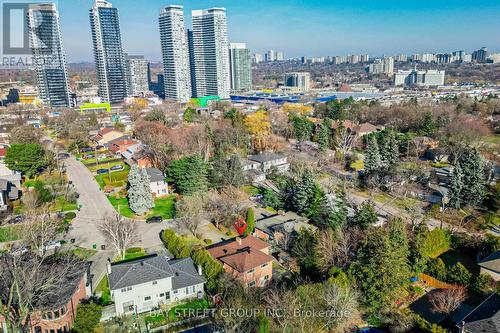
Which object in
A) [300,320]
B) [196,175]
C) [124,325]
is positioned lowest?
[124,325]

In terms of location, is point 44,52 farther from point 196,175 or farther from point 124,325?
point 124,325

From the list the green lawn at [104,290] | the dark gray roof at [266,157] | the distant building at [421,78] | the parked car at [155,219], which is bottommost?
the green lawn at [104,290]

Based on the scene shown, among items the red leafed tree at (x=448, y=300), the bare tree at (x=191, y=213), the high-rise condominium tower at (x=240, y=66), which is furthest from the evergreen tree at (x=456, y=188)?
the high-rise condominium tower at (x=240, y=66)

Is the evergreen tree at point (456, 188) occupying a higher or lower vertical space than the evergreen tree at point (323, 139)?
lower

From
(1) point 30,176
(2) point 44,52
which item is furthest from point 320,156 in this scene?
(2) point 44,52

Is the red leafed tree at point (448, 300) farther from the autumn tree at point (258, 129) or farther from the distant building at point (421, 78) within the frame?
the distant building at point (421, 78)

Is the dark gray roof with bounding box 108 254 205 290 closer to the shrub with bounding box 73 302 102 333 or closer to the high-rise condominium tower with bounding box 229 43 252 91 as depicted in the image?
the shrub with bounding box 73 302 102 333
